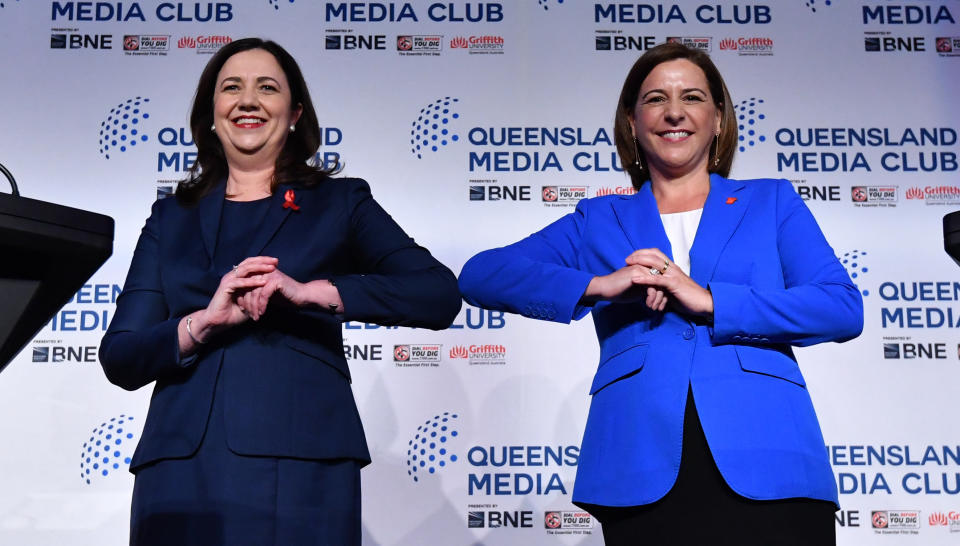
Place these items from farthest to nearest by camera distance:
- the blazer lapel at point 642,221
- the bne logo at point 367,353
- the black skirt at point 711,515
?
the bne logo at point 367,353, the blazer lapel at point 642,221, the black skirt at point 711,515

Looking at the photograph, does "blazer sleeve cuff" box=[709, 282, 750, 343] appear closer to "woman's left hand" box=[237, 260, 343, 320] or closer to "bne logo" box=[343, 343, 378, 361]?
"woman's left hand" box=[237, 260, 343, 320]

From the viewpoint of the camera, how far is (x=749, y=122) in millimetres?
4500

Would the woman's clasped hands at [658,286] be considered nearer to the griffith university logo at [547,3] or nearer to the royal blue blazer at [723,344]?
the royal blue blazer at [723,344]

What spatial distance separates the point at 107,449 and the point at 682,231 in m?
2.93

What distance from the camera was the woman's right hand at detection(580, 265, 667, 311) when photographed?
192cm

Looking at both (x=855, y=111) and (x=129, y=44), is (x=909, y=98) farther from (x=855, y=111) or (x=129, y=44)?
(x=129, y=44)

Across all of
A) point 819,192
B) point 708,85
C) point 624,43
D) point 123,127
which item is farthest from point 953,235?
point 123,127

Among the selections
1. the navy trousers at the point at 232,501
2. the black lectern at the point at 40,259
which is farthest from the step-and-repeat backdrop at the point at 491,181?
the black lectern at the point at 40,259

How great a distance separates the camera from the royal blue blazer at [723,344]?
73.7 inches

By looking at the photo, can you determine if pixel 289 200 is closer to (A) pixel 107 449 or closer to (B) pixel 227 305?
(B) pixel 227 305

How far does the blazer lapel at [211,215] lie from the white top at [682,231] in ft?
3.19

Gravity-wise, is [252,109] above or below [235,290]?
above

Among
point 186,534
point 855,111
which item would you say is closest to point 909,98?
point 855,111

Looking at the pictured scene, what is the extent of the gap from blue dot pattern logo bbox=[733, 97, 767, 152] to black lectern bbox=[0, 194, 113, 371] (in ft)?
11.9
